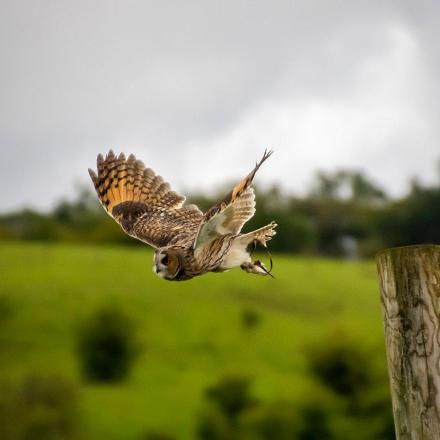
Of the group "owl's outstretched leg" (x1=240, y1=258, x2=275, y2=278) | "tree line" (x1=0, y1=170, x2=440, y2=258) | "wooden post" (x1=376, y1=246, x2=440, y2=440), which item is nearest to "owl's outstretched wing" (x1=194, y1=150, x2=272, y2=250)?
"owl's outstretched leg" (x1=240, y1=258, x2=275, y2=278)

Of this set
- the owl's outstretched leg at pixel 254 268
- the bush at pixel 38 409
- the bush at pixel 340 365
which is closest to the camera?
the owl's outstretched leg at pixel 254 268

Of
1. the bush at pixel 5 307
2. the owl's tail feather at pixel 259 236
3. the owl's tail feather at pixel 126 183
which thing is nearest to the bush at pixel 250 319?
the bush at pixel 5 307

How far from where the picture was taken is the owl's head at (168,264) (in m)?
5.55

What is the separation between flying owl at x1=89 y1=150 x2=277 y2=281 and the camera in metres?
5.36

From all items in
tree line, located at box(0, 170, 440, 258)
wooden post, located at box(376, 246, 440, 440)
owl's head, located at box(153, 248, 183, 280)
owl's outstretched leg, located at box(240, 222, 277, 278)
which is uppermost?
tree line, located at box(0, 170, 440, 258)

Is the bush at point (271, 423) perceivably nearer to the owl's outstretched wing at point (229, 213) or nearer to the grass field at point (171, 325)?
the grass field at point (171, 325)

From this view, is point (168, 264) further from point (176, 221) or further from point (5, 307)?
point (5, 307)

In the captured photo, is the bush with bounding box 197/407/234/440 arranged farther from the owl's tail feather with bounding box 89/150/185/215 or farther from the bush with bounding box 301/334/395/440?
the owl's tail feather with bounding box 89/150/185/215

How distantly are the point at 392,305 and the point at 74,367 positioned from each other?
92.3 feet

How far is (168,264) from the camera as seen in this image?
5.57 m

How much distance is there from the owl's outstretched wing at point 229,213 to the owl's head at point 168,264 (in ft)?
0.65

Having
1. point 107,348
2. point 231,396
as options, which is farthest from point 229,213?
point 107,348

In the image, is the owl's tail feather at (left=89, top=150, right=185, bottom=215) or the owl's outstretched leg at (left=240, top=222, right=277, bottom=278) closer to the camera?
the owl's outstretched leg at (left=240, top=222, right=277, bottom=278)

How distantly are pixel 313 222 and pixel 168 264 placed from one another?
6114cm
